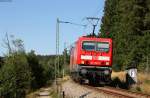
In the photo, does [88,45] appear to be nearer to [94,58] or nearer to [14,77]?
[94,58]

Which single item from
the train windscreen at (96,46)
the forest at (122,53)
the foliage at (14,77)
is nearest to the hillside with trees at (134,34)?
the forest at (122,53)

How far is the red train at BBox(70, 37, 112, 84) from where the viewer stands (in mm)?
35781

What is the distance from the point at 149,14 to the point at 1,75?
29928 mm

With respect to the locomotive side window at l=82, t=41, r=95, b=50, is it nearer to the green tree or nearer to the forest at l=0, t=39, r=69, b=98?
the forest at l=0, t=39, r=69, b=98

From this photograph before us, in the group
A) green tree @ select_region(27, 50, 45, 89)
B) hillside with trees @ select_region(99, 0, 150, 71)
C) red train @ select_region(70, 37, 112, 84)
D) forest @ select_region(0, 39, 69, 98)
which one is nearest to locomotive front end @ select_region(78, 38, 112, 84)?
red train @ select_region(70, 37, 112, 84)

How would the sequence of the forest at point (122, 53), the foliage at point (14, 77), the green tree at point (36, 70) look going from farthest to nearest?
1. the green tree at point (36, 70)
2. the forest at point (122, 53)
3. the foliage at point (14, 77)

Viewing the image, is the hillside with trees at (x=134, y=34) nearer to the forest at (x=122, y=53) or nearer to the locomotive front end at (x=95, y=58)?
the forest at (x=122, y=53)

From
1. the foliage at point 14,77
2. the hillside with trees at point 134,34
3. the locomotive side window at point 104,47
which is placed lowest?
the foliage at point 14,77

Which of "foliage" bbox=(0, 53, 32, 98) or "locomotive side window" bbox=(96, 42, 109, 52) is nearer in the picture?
"locomotive side window" bbox=(96, 42, 109, 52)

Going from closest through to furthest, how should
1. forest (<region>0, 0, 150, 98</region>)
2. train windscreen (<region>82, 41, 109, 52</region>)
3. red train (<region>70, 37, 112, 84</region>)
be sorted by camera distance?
red train (<region>70, 37, 112, 84</region>) < train windscreen (<region>82, 41, 109, 52</region>) < forest (<region>0, 0, 150, 98</region>)

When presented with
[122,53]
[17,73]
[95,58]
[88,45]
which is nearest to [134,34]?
[122,53]

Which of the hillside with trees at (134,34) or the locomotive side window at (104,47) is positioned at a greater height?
the hillside with trees at (134,34)

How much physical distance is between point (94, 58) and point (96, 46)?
0.94 meters

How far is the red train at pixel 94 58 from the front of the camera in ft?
117
